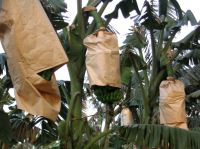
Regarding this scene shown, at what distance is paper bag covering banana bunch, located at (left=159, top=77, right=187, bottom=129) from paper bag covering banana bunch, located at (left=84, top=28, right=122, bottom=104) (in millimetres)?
1052

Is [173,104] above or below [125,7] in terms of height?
below

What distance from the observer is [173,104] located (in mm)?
3098

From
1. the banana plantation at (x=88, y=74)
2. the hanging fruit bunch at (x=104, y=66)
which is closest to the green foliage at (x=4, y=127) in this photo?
the banana plantation at (x=88, y=74)

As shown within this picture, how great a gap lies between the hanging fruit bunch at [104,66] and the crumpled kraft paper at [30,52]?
0.38 m

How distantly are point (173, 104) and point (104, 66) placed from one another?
121 centimetres

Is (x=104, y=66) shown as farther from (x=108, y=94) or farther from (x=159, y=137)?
(x=159, y=137)

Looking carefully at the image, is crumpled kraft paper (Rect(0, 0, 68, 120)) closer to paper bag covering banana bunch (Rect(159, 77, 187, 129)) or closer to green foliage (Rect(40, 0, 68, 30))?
green foliage (Rect(40, 0, 68, 30))

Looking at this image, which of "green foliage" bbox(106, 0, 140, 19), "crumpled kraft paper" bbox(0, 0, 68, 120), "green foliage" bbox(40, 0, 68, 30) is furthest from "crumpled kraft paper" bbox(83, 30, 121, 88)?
"green foliage" bbox(106, 0, 140, 19)

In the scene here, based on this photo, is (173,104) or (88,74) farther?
(173,104)

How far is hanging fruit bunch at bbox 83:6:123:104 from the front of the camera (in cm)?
204

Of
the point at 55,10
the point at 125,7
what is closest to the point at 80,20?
the point at 55,10

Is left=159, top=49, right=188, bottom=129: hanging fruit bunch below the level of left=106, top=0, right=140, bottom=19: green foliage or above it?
below

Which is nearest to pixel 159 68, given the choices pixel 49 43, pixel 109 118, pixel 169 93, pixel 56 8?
pixel 169 93

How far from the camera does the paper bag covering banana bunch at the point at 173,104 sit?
309 cm
